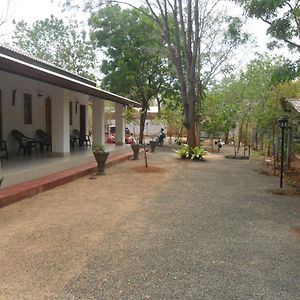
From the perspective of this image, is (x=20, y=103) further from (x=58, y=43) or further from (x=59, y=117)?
(x=58, y=43)

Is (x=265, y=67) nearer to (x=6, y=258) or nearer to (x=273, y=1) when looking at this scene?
(x=273, y=1)

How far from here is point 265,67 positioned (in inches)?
1043

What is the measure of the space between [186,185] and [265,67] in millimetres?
19882

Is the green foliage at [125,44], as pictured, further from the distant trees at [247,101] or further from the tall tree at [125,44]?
the distant trees at [247,101]

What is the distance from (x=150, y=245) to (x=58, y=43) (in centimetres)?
2927

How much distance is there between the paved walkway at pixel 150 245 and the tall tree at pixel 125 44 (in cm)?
1715

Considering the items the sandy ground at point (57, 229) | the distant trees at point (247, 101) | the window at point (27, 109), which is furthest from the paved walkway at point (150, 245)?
the distant trees at point (247, 101)

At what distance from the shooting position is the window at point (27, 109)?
12496 mm

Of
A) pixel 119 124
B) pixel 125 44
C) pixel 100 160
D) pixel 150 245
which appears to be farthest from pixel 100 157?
pixel 125 44

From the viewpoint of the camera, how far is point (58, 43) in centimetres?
3081

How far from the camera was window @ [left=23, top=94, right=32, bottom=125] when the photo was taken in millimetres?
12496

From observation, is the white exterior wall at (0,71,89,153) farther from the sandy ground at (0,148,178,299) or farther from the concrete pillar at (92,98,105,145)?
the sandy ground at (0,148,178,299)

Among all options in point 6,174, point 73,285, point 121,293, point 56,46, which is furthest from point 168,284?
point 56,46

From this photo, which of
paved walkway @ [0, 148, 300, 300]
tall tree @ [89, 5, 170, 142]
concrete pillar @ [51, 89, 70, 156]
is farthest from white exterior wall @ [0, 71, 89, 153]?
tall tree @ [89, 5, 170, 142]
